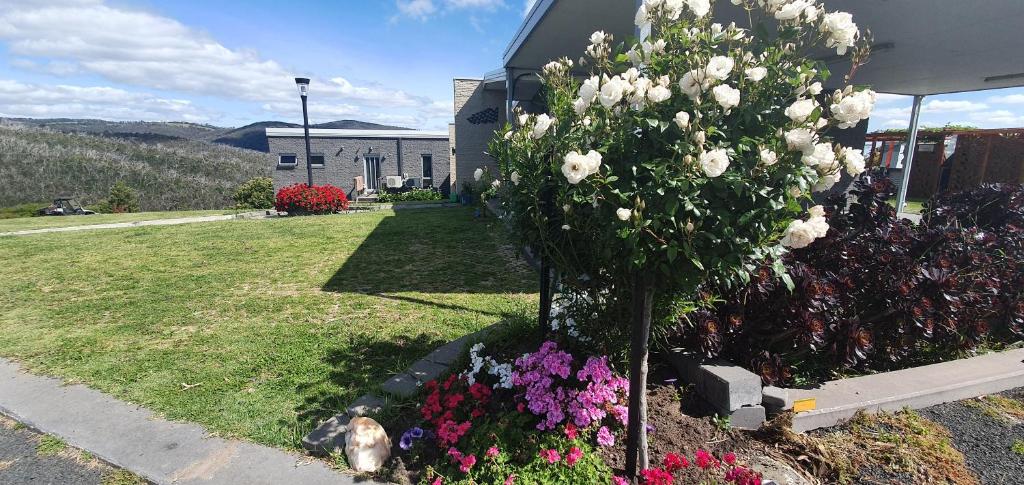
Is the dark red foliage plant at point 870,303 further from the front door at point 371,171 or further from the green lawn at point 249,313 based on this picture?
Answer: the front door at point 371,171

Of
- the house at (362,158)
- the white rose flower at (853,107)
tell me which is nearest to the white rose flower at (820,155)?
the white rose flower at (853,107)

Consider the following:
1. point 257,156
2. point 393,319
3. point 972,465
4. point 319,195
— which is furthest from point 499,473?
point 257,156

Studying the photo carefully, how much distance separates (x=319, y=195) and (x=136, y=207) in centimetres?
1013

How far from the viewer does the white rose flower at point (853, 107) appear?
1455 millimetres

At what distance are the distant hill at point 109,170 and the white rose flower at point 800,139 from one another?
86.5 ft

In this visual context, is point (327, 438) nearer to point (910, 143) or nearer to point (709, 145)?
point (709, 145)

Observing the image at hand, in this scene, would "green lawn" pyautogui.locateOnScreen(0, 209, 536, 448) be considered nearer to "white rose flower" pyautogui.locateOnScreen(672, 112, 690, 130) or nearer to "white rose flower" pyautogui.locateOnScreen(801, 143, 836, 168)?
"white rose flower" pyautogui.locateOnScreen(672, 112, 690, 130)

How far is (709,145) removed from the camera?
154cm

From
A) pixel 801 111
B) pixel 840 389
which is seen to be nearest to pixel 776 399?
pixel 840 389

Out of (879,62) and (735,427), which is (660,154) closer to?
(735,427)

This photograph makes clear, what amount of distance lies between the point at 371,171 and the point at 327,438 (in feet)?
67.3

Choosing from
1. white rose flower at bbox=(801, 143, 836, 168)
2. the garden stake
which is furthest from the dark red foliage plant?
white rose flower at bbox=(801, 143, 836, 168)

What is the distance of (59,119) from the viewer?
48812 mm

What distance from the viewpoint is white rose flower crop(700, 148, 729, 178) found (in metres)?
1.37
